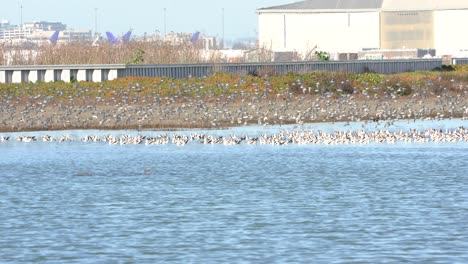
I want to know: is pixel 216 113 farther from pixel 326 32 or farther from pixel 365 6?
pixel 326 32

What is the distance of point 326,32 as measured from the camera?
384ft

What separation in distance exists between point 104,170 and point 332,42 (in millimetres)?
86168

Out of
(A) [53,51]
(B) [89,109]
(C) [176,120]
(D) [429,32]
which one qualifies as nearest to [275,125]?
(C) [176,120]

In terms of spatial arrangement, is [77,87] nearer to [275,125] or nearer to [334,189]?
[275,125]

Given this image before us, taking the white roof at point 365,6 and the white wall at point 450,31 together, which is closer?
the white wall at point 450,31

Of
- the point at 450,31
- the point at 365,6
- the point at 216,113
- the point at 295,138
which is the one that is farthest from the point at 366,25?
the point at 295,138

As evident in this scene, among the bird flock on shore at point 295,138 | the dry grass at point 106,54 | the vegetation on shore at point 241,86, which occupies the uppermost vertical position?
the dry grass at point 106,54

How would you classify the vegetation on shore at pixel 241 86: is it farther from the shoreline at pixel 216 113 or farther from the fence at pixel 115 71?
the fence at pixel 115 71

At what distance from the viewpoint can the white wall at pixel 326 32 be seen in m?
116

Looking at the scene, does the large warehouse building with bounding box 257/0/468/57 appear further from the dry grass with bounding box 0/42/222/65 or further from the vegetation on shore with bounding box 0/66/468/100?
the vegetation on shore with bounding box 0/66/468/100

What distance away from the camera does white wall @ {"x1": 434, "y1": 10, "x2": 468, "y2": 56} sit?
11112 centimetres

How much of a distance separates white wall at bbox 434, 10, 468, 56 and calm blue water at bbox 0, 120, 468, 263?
74.7m

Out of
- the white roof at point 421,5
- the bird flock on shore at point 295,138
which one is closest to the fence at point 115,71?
the bird flock on shore at point 295,138

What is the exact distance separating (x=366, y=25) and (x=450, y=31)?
8077mm
